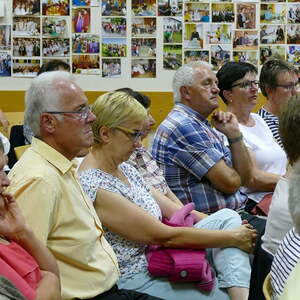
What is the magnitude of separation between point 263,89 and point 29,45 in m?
1.76

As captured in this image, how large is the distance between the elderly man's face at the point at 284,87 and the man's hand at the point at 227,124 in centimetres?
70

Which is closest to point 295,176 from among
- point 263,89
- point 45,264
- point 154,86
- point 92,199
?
point 45,264

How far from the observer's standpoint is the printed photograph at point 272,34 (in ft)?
14.5

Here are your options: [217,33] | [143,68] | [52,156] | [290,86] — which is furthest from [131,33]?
[52,156]

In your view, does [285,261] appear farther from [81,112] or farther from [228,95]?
[228,95]

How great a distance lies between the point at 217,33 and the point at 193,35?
19 cm

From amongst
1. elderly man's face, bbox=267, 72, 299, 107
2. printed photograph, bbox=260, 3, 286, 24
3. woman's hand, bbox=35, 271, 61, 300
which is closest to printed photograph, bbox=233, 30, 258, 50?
printed photograph, bbox=260, 3, 286, 24

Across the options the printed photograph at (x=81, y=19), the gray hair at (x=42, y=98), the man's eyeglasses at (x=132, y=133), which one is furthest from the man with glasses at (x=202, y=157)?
the printed photograph at (x=81, y=19)

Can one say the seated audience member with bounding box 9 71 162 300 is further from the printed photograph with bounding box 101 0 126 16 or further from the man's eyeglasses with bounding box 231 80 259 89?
the printed photograph with bounding box 101 0 126 16

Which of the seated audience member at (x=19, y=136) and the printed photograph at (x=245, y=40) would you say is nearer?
the seated audience member at (x=19, y=136)

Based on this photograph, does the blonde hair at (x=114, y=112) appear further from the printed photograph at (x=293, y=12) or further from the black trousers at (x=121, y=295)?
the printed photograph at (x=293, y=12)

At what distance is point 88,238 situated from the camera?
187 centimetres

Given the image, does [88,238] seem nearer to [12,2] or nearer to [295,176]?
[295,176]

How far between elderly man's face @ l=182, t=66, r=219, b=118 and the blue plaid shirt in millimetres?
174
